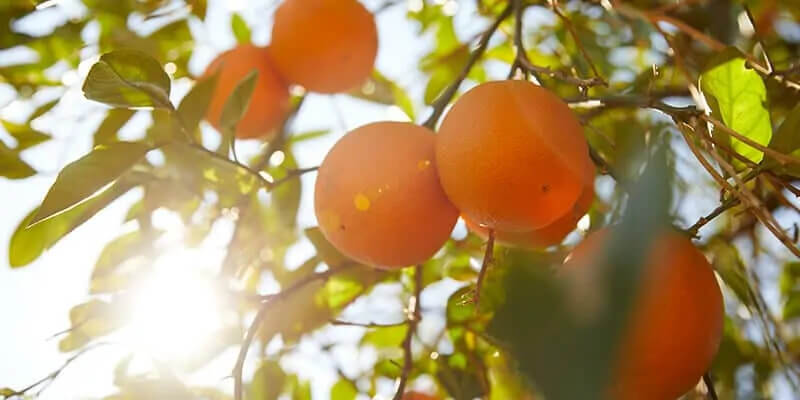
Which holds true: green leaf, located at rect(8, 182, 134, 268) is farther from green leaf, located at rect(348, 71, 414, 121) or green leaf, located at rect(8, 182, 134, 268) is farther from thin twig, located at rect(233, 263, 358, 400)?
green leaf, located at rect(348, 71, 414, 121)

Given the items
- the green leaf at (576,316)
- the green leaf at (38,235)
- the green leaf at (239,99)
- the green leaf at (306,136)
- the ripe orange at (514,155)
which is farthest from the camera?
the green leaf at (306,136)

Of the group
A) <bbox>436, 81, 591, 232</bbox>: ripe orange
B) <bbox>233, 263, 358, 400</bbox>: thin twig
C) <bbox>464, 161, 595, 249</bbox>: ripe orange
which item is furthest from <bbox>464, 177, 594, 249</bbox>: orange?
<bbox>233, 263, 358, 400</bbox>: thin twig

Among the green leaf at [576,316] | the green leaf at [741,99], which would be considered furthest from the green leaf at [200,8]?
the green leaf at [576,316]

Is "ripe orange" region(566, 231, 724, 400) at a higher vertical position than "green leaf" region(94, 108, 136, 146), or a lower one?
higher

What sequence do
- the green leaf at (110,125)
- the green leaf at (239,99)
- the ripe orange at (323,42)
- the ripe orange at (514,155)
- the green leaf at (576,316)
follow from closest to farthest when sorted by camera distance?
the green leaf at (576,316) < the ripe orange at (514,155) < the green leaf at (239,99) < the green leaf at (110,125) < the ripe orange at (323,42)

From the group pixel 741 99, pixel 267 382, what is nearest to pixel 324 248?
pixel 267 382

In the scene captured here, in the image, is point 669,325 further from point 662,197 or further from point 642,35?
point 642,35

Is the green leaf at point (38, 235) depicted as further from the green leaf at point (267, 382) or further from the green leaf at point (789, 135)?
the green leaf at point (789, 135)

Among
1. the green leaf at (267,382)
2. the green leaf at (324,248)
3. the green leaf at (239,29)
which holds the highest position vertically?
the green leaf at (239,29)
